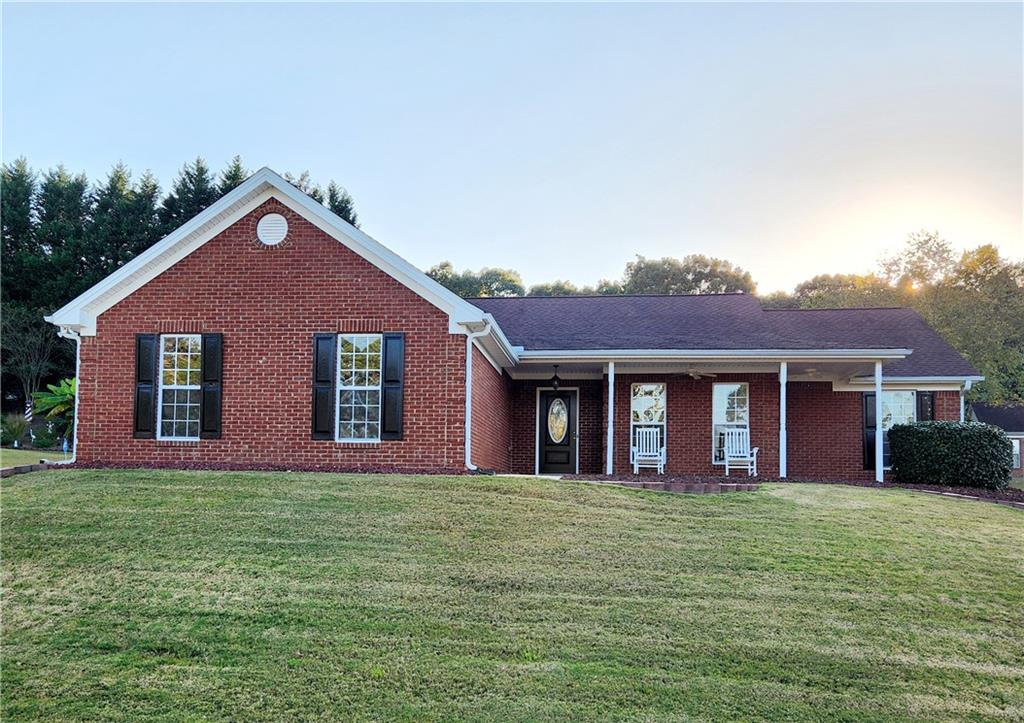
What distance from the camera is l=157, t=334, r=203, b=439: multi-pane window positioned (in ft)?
42.8

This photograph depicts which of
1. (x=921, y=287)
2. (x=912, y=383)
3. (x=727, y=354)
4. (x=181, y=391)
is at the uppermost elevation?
(x=921, y=287)

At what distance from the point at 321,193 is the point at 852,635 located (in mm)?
39001

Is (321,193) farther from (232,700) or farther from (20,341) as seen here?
(232,700)

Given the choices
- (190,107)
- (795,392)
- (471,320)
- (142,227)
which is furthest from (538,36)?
(142,227)

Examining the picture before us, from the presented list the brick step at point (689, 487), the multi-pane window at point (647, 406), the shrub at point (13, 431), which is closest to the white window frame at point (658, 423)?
the multi-pane window at point (647, 406)

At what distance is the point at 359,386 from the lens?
12750 mm

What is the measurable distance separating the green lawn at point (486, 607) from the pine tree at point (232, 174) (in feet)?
101

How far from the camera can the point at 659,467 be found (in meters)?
16.4

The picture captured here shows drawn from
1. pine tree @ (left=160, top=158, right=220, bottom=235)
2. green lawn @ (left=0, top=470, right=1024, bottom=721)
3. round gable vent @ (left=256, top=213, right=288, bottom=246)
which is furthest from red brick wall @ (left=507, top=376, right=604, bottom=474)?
pine tree @ (left=160, top=158, right=220, bottom=235)

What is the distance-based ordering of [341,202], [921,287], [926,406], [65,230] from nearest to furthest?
[926,406]
[65,230]
[341,202]
[921,287]

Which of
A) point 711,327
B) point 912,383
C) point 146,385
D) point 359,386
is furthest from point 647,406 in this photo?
point 146,385

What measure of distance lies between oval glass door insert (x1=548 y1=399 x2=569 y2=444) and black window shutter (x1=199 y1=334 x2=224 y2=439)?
712 centimetres

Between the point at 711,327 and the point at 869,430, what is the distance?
4.18 m

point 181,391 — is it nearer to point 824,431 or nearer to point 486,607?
point 486,607
